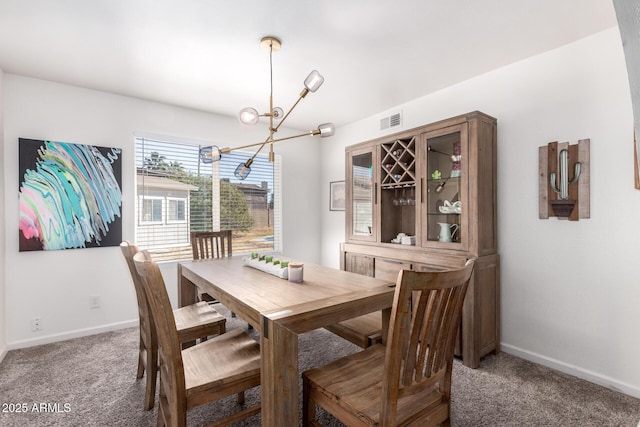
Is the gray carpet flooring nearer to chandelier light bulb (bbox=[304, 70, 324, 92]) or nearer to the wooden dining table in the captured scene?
the wooden dining table

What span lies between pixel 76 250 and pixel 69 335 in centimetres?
82

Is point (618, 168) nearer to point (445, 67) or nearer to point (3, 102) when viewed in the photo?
point (445, 67)

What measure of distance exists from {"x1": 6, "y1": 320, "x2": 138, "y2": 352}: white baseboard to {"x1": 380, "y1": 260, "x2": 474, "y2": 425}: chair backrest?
10.4 feet

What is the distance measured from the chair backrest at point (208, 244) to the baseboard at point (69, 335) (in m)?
1.13

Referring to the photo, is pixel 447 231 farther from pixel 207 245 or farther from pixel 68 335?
pixel 68 335

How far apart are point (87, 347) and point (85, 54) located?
2507 millimetres

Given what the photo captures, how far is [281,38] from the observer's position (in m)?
2.21

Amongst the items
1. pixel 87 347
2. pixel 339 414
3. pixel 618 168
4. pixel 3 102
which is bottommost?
pixel 87 347

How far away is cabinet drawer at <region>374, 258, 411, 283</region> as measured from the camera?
2936 millimetres

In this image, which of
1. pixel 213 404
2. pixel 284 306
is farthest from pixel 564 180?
pixel 213 404

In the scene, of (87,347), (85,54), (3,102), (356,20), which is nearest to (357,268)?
(356,20)

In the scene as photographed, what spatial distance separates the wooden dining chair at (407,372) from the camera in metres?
1.06

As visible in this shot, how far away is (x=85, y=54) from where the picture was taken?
2424mm

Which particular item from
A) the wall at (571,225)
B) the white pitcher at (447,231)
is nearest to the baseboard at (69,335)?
the white pitcher at (447,231)
